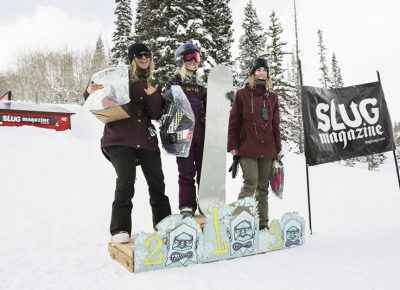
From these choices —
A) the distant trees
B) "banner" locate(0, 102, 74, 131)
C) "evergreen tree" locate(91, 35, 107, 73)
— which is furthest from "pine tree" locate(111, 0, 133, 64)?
the distant trees

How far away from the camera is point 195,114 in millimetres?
3467

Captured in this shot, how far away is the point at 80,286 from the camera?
226cm

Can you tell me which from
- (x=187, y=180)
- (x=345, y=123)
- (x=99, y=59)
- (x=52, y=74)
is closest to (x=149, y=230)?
(x=187, y=180)

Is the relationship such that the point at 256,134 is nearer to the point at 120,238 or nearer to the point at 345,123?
the point at 345,123

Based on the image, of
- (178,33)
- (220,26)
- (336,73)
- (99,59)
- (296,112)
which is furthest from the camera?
(99,59)

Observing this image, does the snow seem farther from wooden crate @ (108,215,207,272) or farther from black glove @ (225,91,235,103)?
black glove @ (225,91,235,103)

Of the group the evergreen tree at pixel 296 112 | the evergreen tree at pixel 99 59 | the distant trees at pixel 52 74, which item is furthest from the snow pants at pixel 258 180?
the distant trees at pixel 52 74

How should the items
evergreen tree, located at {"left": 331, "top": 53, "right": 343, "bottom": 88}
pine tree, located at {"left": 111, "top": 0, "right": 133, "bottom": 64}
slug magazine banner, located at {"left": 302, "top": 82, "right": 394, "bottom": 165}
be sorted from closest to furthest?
slug magazine banner, located at {"left": 302, "top": 82, "right": 394, "bottom": 165} < pine tree, located at {"left": 111, "top": 0, "right": 133, "bottom": 64} < evergreen tree, located at {"left": 331, "top": 53, "right": 343, "bottom": 88}

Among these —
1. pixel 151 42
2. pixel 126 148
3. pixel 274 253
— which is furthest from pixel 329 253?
pixel 151 42

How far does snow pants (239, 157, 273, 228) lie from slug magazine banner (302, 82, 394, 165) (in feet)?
2.56

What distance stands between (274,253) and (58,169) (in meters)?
6.68

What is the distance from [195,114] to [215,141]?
1.22 feet

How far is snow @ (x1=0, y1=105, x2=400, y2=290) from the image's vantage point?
7.95 feet

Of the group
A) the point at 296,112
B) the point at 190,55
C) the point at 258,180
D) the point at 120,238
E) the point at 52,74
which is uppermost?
the point at 52,74
